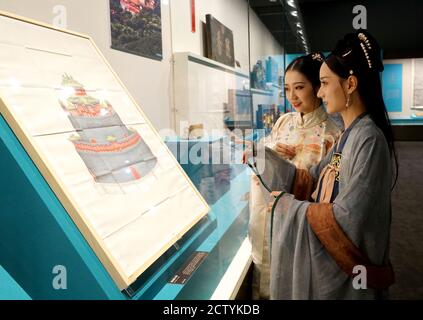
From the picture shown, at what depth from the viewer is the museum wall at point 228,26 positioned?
9.35 ft

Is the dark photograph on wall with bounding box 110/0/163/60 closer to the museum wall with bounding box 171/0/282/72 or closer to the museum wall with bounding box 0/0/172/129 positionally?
the museum wall with bounding box 0/0/172/129

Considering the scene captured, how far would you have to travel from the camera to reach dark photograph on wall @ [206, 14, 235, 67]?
3.37 meters

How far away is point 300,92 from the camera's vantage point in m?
1.78

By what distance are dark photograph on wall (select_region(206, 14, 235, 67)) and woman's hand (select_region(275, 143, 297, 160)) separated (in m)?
1.73

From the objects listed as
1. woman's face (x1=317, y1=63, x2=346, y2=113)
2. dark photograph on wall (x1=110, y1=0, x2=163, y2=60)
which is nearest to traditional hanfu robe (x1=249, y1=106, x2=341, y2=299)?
woman's face (x1=317, y1=63, x2=346, y2=113)

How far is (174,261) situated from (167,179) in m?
0.36

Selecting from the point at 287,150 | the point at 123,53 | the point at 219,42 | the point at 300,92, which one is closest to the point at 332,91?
the point at 300,92

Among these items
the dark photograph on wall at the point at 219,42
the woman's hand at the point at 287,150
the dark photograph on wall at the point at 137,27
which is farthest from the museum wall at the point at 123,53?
the woman's hand at the point at 287,150

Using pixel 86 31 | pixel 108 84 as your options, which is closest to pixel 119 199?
pixel 108 84

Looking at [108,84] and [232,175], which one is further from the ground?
[108,84]

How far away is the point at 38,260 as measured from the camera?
965 millimetres

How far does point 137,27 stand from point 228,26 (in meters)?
1.78

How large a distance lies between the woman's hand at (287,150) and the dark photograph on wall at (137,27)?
38.4 inches
